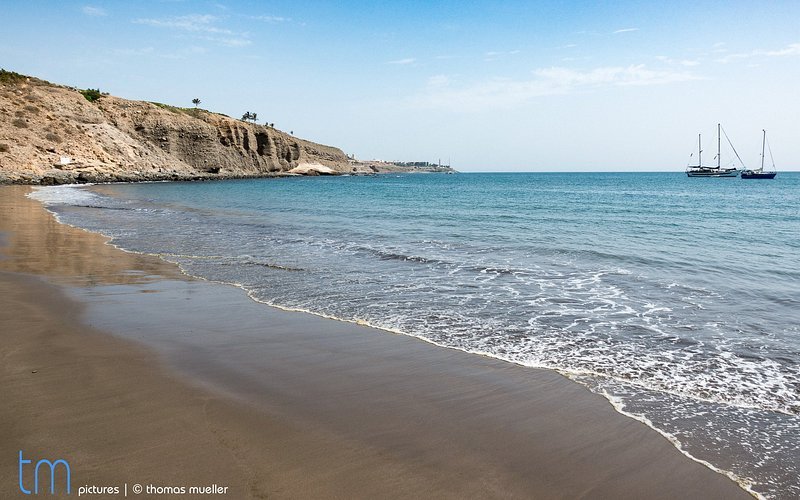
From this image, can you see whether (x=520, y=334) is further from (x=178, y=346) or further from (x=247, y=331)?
(x=178, y=346)

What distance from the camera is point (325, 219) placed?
1067 inches

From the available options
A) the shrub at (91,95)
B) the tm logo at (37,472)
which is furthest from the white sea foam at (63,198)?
the shrub at (91,95)

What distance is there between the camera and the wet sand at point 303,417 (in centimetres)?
350

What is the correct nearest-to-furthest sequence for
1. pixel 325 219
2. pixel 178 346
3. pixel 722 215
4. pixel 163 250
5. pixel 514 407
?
pixel 514 407
pixel 178 346
pixel 163 250
pixel 325 219
pixel 722 215

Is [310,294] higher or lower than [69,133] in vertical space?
lower

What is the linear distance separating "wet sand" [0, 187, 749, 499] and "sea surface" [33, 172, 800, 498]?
2.17 feet

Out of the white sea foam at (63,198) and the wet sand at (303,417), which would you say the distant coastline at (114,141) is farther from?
the wet sand at (303,417)

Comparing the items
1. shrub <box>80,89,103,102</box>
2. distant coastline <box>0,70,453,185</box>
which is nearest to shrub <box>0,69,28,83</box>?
distant coastline <box>0,70,453,185</box>

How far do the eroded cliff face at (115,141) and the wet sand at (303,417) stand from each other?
2195 inches

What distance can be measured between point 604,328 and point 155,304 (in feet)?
24.5

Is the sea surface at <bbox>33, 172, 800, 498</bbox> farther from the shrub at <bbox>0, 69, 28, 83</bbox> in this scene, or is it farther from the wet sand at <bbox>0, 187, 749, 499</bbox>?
the shrub at <bbox>0, 69, 28, 83</bbox>

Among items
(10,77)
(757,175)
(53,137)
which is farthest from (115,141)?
(757,175)

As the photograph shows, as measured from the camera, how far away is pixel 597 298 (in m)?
9.83

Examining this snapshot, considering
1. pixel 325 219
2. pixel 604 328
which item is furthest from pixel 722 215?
pixel 604 328
